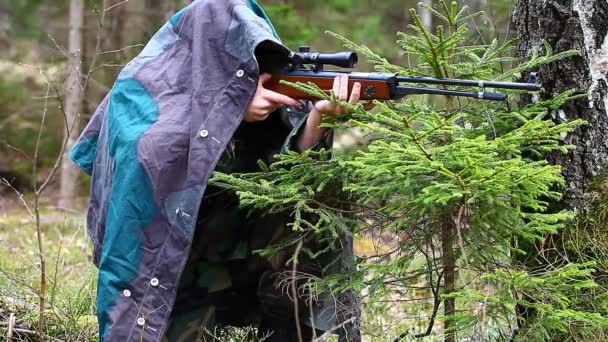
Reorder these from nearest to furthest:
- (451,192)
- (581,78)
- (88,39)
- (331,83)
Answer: (451,192)
(331,83)
(581,78)
(88,39)

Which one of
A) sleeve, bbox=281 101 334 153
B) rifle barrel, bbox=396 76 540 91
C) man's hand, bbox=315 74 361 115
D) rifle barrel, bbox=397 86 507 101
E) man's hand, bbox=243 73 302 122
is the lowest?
sleeve, bbox=281 101 334 153

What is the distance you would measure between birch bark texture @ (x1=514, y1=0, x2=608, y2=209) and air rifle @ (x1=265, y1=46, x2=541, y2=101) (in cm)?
37

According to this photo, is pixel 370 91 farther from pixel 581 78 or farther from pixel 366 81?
pixel 581 78


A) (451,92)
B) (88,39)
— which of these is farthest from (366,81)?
(88,39)

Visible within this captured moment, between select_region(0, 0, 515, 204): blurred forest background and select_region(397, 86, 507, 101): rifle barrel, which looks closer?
select_region(397, 86, 507, 101): rifle barrel

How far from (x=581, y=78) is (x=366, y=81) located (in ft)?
3.11

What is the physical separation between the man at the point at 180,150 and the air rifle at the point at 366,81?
0.17 ft

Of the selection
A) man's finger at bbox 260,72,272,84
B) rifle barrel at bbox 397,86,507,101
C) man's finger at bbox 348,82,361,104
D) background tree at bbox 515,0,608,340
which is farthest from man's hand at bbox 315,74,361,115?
background tree at bbox 515,0,608,340

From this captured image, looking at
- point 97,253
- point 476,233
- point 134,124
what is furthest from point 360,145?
point 97,253

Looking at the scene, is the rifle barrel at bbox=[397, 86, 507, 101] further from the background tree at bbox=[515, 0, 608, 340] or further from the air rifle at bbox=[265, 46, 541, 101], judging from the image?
the background tree at bbox=[515, 0, 608, 340]

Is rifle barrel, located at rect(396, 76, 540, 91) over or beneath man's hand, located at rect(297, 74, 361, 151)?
over

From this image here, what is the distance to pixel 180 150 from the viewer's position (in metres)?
3.50

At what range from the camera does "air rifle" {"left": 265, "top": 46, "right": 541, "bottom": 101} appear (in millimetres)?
3162

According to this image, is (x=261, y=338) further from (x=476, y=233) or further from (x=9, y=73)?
(x=9, y=73)
